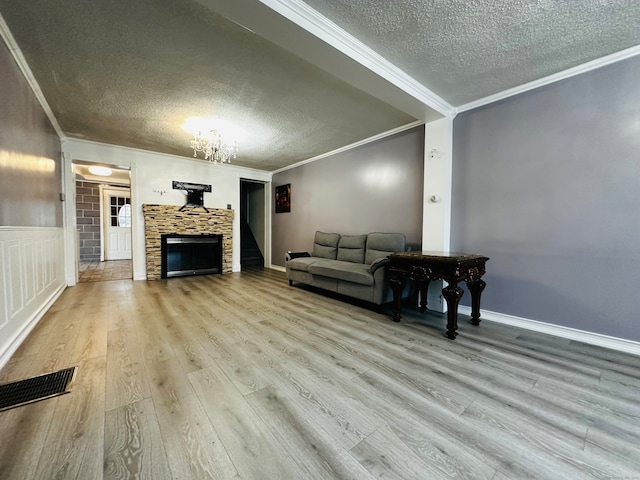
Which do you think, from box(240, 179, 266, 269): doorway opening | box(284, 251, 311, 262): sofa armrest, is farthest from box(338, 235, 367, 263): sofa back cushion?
box(240, 179, 266, 269): doorway opening

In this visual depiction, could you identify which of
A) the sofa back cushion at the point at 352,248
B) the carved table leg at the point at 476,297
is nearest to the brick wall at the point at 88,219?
the sofa back cushion at the point at 352,248

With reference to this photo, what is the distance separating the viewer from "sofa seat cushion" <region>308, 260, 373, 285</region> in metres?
3.17

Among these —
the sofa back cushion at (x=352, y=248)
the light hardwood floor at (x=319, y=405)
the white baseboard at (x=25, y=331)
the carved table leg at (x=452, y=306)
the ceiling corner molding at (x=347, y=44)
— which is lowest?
the light hardwood floor at (x=319, y=405)

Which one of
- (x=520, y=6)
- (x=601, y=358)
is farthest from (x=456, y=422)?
(x=520, y=6)

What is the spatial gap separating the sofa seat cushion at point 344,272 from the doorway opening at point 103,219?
20.0 feet

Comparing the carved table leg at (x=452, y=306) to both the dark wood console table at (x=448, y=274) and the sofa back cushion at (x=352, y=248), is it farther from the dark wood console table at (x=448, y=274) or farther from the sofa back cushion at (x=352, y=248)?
the sofa back cushion at (x=352, y=248)

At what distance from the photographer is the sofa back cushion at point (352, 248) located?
13.4 ft

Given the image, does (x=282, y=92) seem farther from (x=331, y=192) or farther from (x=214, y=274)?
(x=214, y=274)

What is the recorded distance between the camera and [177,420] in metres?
1.31

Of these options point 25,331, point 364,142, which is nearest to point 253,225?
point 364,142

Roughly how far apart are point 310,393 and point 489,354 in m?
1.52

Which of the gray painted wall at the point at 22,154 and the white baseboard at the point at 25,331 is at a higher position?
the gray painted wall at the point at 22,154

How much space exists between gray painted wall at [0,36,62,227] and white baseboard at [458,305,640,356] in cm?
451

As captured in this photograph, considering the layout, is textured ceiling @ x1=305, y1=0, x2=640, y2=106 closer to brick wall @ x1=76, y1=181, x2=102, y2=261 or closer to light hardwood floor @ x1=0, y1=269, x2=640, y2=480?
light hardwood floor @ x1=0, y1=269, x2=640, y2=480
